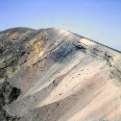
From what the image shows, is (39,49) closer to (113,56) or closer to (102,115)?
(113,56)

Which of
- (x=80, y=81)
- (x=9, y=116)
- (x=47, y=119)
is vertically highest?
(x=80, y=81)

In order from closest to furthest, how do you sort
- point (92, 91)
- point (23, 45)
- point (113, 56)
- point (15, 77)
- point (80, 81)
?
1. point (92, 91)
2. point (80, 81)
3. point (113, 56)
4. point (15, 77)
5. point (23, 45)

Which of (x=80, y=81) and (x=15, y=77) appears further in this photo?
(x=15, y=77)

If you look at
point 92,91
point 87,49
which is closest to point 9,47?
point 87,49

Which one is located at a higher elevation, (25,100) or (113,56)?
(113,56)

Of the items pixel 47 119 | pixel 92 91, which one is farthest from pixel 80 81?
pixel 47 119

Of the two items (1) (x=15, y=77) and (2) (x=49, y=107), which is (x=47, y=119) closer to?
(2) (x=49, y=107)

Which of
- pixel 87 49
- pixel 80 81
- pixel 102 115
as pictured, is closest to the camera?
pixel 102 115
